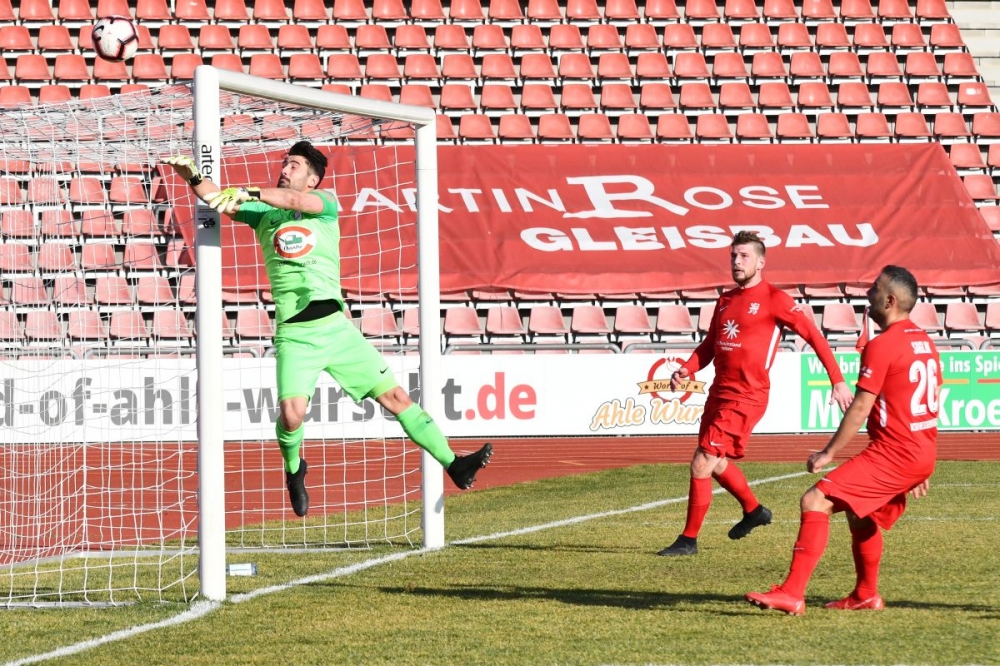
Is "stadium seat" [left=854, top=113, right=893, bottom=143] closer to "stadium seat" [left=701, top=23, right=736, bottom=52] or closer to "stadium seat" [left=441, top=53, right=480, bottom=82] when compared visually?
"stadium seat" [left=701, top=23, right=736, bottom=52]

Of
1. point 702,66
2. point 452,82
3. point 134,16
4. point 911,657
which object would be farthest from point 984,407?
point 134,16

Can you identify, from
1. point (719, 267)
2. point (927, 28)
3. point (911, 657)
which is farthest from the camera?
point (927, 28)

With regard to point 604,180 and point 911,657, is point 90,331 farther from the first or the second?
point 911,657

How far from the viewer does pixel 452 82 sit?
899 inches

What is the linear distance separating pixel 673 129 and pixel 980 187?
5202mm

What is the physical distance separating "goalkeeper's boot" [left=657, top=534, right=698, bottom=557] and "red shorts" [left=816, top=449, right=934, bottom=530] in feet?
7.79

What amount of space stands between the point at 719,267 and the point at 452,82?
5.96 m

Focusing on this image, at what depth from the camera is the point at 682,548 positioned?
8.03 meters

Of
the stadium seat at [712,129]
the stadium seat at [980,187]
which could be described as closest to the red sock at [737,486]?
the stadium seat at [712,129]

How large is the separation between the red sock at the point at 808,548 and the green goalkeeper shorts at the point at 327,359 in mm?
2566

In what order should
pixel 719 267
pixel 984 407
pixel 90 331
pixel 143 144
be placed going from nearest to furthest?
1. pixel 143 144
2. pixel 90 331
3. pixel 984 407
4. pixel 719 267

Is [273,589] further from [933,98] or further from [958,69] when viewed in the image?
Answer: [958,69]

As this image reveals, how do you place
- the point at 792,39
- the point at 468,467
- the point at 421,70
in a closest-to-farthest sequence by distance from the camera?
the point at 468,467
the point at 421,70
the point at 792,39

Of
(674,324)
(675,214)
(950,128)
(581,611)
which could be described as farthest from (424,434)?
(950,128)
